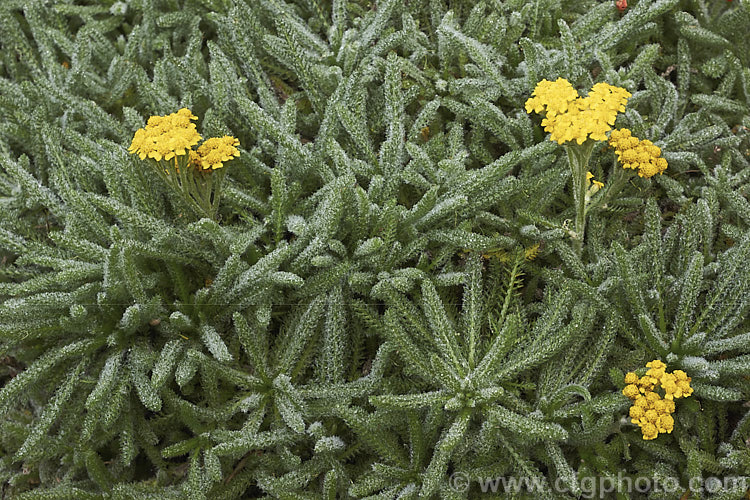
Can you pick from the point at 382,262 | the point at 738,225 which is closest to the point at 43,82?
the point at 382,262

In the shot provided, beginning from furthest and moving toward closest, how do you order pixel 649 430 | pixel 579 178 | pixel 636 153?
pixel 636 153, pixel 579 178, pixel 649 430

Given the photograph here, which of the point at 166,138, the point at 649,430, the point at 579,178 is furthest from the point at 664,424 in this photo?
the point at 166,138

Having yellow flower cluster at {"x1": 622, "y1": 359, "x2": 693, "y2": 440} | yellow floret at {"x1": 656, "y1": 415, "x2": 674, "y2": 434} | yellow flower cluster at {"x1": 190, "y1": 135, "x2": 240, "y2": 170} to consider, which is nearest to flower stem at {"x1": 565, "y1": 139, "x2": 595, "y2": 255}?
yellow flower cluster at {"x1": 622, "y1": 359, "x2": 693, "y2": 440}

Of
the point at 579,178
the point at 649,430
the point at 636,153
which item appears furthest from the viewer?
the point at 636,153

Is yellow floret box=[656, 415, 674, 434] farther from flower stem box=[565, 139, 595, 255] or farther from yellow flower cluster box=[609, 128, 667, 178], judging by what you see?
yellow flower cluster box=[609, 128, 667, 178]

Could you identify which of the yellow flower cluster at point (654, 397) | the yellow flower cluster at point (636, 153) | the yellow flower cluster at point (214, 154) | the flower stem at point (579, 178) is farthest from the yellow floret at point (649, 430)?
the yellow flower cluster at point (214, 154)

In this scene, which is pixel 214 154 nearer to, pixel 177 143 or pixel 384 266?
pixel 177 143

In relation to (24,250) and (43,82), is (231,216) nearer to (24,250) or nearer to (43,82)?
(24,250)
